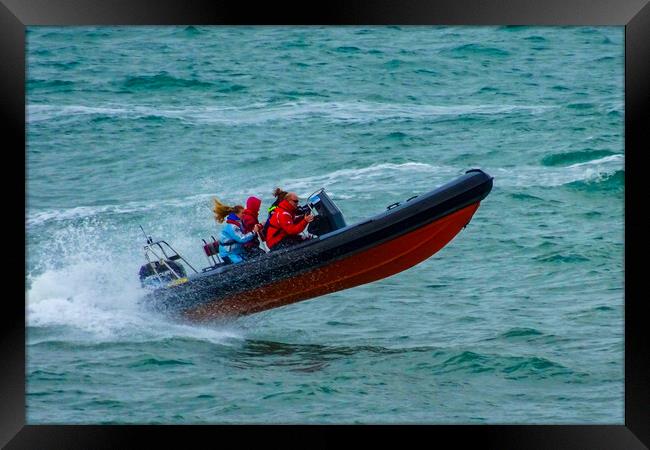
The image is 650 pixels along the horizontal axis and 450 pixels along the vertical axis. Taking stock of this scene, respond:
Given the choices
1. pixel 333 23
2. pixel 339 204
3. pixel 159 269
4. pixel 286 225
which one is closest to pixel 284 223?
pixel 286 225

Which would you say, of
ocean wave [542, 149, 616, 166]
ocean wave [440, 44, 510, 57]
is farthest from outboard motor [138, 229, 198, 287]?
ocean wave [542, 149, 616, 166]

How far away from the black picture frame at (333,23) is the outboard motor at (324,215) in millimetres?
1552

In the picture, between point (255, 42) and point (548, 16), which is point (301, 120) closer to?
point (255, 42)

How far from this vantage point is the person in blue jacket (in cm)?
866

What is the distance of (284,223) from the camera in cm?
857

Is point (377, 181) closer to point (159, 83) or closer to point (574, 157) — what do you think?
point (574, 157)

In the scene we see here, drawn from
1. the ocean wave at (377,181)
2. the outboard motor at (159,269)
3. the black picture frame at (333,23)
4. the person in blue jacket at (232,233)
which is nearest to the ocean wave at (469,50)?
the ocean wave at (377,181)

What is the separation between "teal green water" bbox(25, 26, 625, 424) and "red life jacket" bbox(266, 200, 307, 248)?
0.35 m

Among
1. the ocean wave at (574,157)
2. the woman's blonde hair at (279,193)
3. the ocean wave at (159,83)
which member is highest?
the ocean wave at (159,83)

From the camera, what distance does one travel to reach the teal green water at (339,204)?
799cm

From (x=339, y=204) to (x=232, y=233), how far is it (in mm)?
794

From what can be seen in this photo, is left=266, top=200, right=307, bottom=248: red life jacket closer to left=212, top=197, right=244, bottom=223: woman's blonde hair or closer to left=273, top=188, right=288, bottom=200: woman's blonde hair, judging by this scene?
left=273, top=188, right=288, bottom=200: woman's blonde hair

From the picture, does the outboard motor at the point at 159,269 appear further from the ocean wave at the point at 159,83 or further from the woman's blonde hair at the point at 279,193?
the ocean wave at the point at 159,83

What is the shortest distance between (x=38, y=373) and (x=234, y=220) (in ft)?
5.54
